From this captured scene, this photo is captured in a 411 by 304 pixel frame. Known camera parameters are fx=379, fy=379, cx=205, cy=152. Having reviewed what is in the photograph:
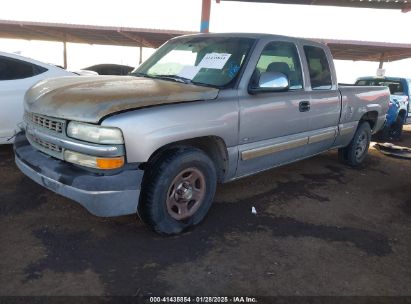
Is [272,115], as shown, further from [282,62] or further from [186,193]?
[186,193]

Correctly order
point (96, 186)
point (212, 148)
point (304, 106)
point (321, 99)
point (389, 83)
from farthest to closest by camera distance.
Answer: point (389, 83)
point (321, 99)
point (304, 106)
point (212, 148)
point (96, 186)

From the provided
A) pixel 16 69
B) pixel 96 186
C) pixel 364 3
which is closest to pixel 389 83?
pixel 364 3

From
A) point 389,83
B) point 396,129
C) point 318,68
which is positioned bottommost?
point 396,129

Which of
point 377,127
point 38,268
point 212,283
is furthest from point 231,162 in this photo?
point 377,127

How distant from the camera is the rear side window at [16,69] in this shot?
17.4ft

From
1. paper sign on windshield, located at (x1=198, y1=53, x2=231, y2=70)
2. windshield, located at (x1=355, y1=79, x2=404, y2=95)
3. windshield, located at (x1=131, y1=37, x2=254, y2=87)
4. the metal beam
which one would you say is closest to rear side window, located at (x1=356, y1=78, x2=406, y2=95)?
windshield, located at (x1=355, y1=79, x2=404, y2=95)

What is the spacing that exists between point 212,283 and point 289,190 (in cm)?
249

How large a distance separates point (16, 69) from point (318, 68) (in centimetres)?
421

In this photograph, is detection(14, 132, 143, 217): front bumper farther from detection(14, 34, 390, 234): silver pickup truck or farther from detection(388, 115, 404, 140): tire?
detection(388, 115, 404, 140): tire

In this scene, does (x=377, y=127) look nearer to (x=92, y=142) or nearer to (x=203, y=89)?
(x=203, y=89)

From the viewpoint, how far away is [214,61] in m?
3.87

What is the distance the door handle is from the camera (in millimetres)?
4441

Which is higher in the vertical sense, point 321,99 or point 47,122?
point 321,99

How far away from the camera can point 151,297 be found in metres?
2.57
